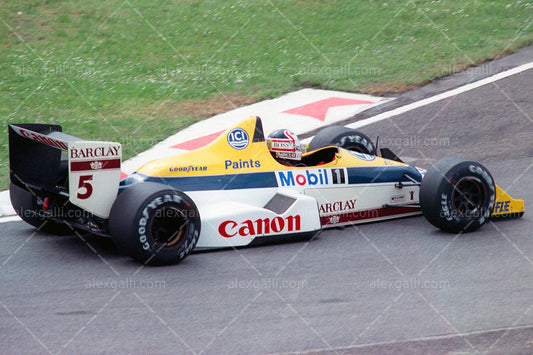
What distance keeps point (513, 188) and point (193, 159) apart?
4.06 m

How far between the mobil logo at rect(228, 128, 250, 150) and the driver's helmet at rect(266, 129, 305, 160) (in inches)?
17.8

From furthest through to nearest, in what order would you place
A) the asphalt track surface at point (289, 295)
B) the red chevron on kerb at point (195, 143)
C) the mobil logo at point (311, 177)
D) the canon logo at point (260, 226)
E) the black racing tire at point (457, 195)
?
1. the red chevron on kerb at point (195, 143)
2. the mobil logo at point (311, 177)
3. the black racing tire at point (457, 195)
4. the canon logo at point (260, 226)
5. the asphalt track surface at point (289, 295)

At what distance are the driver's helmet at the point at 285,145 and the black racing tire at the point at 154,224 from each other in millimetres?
1413

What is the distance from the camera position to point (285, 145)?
7.82 meters

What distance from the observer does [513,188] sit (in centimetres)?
923

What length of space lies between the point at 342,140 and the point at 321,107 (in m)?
3.51

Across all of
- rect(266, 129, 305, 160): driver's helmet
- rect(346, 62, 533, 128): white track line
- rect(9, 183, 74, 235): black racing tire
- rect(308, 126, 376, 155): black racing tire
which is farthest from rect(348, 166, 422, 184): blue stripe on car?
rect(346, 62, 533, 128): white track line

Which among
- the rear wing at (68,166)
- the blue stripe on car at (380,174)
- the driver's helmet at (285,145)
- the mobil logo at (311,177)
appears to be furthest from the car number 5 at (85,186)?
the blue stripe on car at (380,174)

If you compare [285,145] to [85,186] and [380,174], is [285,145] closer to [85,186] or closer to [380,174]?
[380,174]

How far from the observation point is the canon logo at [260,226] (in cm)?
711

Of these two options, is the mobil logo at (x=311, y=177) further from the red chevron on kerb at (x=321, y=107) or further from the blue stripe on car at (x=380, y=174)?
the red chevron on kerb at (x=321, y=107)

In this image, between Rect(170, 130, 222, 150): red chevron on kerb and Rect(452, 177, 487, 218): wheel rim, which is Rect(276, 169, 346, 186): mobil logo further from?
A: Rect(170, 130, 222, 150): red chevron on kerb

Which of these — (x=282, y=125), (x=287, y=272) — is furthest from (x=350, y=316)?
(x=282, y=125)

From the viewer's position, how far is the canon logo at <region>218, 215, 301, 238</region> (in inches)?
280
